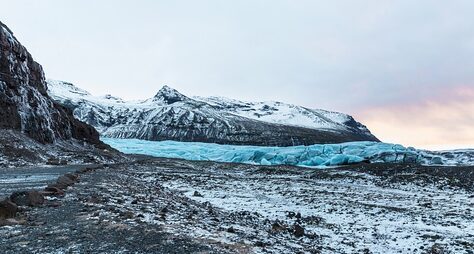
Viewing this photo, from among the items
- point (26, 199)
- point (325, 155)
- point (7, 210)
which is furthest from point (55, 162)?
point (325, 155)

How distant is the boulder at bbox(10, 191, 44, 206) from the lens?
13.7 metres

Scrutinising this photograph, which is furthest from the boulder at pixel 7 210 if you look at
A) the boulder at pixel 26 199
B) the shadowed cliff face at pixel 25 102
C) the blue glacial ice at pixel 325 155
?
the blue glacial ice at pixel 325 155

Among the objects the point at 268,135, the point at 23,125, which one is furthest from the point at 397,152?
the point at 268,135

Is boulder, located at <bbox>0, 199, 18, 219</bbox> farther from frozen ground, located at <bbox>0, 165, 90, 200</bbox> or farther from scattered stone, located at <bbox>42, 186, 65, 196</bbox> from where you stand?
frozen ground, located at <bbox>0, 165, 90, 200</bbox>

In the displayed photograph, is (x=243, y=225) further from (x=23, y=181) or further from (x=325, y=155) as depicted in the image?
(x=325, y=155)

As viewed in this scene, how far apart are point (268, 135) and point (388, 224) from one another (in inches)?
7168

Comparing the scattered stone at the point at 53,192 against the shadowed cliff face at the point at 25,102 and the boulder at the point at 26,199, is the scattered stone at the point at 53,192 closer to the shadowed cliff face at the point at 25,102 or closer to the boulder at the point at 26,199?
the boulder at the point at 26,199

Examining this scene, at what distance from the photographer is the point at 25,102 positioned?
5516 cm

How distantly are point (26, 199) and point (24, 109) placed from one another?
148 ft

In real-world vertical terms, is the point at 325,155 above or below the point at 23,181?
above

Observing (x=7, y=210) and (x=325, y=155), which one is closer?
(x=7, y=210)

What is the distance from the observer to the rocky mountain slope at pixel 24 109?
159ft

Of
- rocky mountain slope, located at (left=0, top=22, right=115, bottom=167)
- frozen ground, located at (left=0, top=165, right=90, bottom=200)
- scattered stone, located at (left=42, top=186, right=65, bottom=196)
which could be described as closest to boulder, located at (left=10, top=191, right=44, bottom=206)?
scattered stone, located at (left=42, top=186, right=65, bottom=196)

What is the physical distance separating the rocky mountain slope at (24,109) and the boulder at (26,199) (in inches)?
1155
